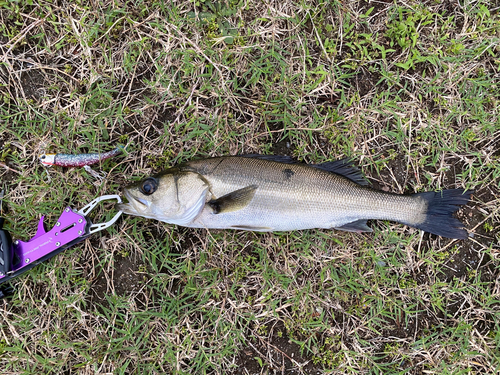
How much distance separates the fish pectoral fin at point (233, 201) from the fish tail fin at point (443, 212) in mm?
1790

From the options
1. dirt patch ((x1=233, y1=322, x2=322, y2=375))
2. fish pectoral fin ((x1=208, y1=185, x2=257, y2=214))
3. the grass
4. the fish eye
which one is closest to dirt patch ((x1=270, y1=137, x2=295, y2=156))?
the grass

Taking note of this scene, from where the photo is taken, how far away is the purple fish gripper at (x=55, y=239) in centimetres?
345

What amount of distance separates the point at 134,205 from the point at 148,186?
0.25 meters

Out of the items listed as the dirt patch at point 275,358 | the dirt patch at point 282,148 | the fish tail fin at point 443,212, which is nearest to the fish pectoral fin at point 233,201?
the dirt patch at point 282,148

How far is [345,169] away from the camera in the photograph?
3484mm

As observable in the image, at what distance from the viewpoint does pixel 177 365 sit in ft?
11.7

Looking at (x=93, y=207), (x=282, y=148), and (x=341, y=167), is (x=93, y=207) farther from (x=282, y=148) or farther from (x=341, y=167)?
(x=341, y=167)

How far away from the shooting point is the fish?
10.5 ft

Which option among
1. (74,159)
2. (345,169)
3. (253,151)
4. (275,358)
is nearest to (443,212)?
(345,169)

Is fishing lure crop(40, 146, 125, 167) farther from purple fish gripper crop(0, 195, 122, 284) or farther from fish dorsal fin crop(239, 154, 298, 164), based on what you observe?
fish dorsal fin crop(239, 154, 298, 164)

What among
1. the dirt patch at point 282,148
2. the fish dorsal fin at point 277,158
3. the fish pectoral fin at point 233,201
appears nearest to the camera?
the fish pectoral fin at point 233,201

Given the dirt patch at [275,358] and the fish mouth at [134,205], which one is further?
the dirt patch at [275,358]

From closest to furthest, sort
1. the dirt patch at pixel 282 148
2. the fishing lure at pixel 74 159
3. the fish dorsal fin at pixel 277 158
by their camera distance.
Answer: the fish dorsal fin at pixel 277 158
the fishing lure at pixel 74 159
the dirt patch at pixel 282 148

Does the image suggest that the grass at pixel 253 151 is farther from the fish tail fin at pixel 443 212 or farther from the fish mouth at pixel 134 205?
the fish mouth at pixel 134 205
